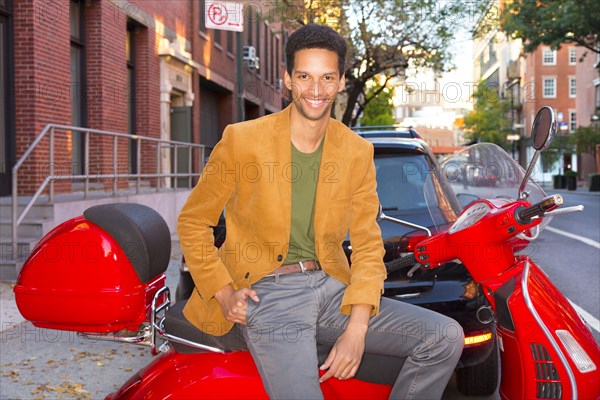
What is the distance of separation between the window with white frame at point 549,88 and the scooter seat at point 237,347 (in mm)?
68926

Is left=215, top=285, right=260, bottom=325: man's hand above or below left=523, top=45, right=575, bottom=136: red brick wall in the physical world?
below

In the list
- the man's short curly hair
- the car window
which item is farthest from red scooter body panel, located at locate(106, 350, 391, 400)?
the car window

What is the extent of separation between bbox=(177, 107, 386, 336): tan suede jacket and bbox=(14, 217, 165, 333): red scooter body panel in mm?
234

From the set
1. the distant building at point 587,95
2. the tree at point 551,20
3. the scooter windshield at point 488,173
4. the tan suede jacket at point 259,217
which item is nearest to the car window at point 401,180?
the scooter windshield at point 488,173

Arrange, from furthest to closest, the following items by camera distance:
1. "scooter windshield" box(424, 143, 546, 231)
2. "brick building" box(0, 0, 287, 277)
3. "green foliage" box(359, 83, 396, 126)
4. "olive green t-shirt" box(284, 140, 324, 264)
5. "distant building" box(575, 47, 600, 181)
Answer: "distant building" box(575, 47, 600, 181)
"green foliage" box(359, 83, 396, 126)
"brick building" box(0, 0, 287, 277)
"scooter windshield" box(424, 143, 546, 231)
"olive green t-shirt" box(284, 140, 324, 264)

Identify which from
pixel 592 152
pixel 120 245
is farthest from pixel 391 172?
pixel 592 152

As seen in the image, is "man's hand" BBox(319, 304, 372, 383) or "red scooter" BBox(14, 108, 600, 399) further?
"red scooter" BBox(14, 108, 600, 399)

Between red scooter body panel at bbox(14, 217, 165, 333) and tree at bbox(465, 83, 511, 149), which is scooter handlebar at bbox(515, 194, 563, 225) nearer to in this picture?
red scooter body panel at bbox(14, 217, 165, 333)

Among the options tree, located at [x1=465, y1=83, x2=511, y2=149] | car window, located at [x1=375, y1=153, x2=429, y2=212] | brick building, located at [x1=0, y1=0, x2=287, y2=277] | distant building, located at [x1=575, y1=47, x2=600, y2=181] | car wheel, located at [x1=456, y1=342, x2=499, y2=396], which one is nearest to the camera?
car wheel, located at [x1=456, y1=342, x2=499, y2=396]

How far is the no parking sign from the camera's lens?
10.5 m

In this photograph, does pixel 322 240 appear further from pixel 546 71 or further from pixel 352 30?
pixel 546 71

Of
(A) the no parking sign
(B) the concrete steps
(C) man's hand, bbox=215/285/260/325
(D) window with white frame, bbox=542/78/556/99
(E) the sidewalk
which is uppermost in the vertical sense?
(D) window with white frame, bbox=542/78/556/99

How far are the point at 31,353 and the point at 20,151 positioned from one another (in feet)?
19.9

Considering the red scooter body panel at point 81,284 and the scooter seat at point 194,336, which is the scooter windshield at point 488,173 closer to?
the scooter seat at point 194,336
